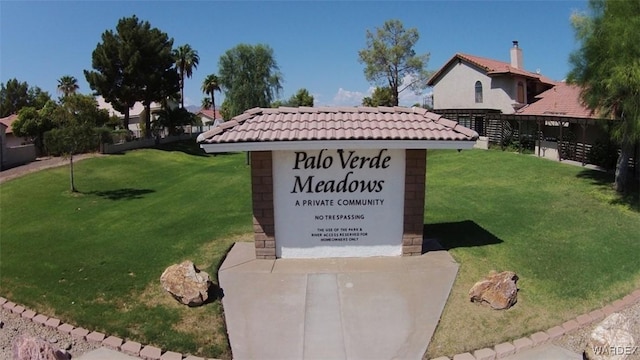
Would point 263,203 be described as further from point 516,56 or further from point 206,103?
point 206,103

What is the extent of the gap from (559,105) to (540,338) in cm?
2393

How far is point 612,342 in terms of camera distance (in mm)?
5453

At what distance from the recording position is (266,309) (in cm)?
678

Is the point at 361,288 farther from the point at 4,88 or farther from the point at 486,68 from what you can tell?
the point at 4,88

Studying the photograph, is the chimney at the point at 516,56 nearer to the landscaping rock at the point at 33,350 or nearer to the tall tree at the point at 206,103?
the landscaping rock at the point at 33,350

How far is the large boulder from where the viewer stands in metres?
6.86

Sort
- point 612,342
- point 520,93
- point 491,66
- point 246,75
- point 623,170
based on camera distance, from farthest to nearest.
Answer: point 246,75 < point 491,66 < point 520,93 < point 623,170 < point 612,342

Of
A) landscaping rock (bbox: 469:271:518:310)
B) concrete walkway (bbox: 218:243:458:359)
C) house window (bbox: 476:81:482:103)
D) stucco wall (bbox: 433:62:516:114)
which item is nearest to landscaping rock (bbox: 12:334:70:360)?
concrete walkway (bbox: 218:243:458:359)

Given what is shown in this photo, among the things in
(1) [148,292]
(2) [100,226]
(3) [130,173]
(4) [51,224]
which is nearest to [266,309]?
(1) [148,292]

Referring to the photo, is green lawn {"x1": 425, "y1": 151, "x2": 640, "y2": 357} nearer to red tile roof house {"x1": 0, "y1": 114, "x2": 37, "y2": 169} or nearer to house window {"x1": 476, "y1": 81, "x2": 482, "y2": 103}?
house window {"x1": 476, "y1": 81, "x2": 482, "y2": 103}

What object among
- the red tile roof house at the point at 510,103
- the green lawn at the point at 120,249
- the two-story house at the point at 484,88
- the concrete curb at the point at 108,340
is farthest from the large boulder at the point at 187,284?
the two-story house at the point at 484,88

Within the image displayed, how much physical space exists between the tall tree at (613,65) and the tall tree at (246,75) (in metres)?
41.6

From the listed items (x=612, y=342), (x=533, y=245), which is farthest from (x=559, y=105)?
(x=612, y=342)

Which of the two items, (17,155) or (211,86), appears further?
(211,86)
